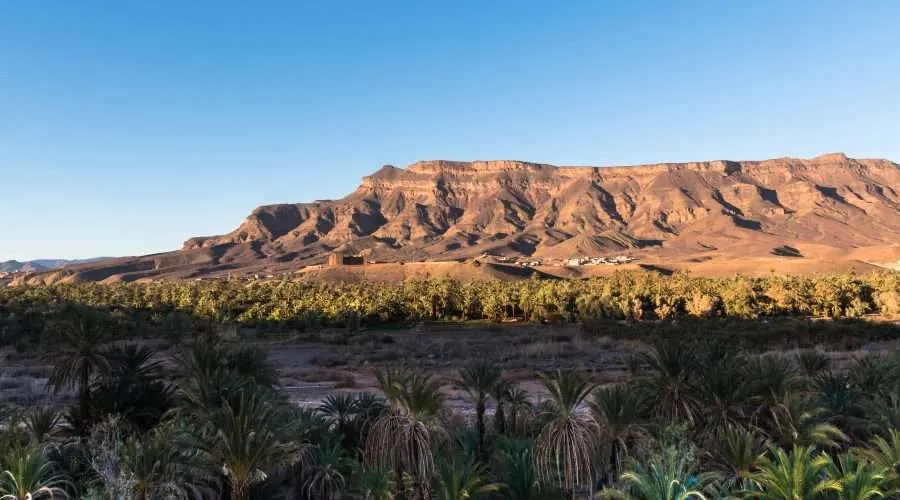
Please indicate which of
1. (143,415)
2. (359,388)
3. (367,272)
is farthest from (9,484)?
(367,272)

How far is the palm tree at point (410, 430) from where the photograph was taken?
47.7 ft

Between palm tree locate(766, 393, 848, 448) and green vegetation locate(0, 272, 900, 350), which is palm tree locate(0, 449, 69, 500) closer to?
palm tree locate(766, 393, 848, 448)

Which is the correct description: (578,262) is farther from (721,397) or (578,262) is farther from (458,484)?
(458,484)

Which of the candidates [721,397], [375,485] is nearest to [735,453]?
[721,397]

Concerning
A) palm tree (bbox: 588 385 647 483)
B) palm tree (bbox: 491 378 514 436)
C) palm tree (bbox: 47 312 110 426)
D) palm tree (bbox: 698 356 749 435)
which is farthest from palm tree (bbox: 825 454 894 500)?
palm tree (bbox: 47 312 110 426)

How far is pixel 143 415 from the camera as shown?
702 inches

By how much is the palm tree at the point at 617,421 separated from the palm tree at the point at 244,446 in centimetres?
710

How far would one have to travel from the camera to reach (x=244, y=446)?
12711 millimetres

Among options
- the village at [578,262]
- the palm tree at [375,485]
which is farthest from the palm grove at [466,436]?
the village at [578,262]

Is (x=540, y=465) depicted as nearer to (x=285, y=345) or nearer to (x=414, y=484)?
(x=414, y=484)

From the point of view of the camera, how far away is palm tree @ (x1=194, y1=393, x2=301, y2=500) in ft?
41.5

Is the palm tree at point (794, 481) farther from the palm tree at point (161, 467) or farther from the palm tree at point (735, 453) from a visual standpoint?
the palm tree at point (161, 467)

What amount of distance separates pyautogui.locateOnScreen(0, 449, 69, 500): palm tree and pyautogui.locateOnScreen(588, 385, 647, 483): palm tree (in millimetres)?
11707

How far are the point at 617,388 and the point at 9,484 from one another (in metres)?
12.9
